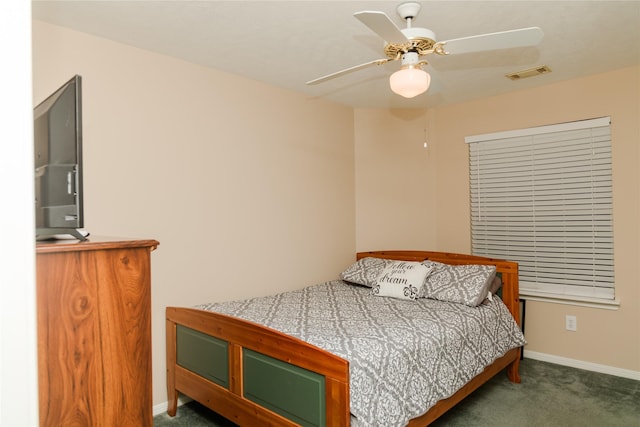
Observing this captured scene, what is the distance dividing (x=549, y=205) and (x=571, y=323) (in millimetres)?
1007

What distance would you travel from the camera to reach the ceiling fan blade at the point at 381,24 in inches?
60.8

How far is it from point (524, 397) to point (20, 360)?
3100 mm

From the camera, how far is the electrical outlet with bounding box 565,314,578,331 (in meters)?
3.42

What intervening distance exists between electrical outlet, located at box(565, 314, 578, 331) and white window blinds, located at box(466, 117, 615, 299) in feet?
0.60

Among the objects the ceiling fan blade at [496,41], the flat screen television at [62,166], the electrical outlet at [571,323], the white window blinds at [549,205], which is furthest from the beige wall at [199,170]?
the electrical outlet at [571,323]

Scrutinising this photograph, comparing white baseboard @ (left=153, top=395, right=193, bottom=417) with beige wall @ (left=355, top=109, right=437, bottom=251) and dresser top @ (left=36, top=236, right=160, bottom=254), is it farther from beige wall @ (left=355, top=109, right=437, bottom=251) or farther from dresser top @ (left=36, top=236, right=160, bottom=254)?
beige wall @ (left=355, top=109, right=437, bottom=251)

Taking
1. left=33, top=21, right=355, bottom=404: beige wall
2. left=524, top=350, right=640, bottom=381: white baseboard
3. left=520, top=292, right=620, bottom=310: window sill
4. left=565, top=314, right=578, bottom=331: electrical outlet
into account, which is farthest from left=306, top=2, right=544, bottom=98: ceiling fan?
left=524, top=350, right=640, bottom=381: white baseboard

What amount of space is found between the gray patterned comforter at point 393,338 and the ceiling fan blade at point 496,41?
4.87 feet

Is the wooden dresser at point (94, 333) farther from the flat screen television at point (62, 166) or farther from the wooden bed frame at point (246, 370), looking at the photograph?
the wooden bed frame at point (246, 370)

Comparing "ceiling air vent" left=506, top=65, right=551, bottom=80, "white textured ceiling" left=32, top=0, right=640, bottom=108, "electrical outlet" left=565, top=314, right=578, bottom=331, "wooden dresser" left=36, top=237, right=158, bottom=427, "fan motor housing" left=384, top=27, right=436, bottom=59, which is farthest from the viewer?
"electrical outlet" left=565, top=314, right=578, bottom=331

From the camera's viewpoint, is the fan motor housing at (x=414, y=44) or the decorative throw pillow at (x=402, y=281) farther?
the decorative throw pillow at (x=402, y=281)

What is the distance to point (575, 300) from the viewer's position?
11.1 ft

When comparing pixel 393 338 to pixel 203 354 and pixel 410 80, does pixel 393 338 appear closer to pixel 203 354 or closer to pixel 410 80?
pixel 203 354

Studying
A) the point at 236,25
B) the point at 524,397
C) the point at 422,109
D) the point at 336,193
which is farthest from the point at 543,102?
the point at 236,25
